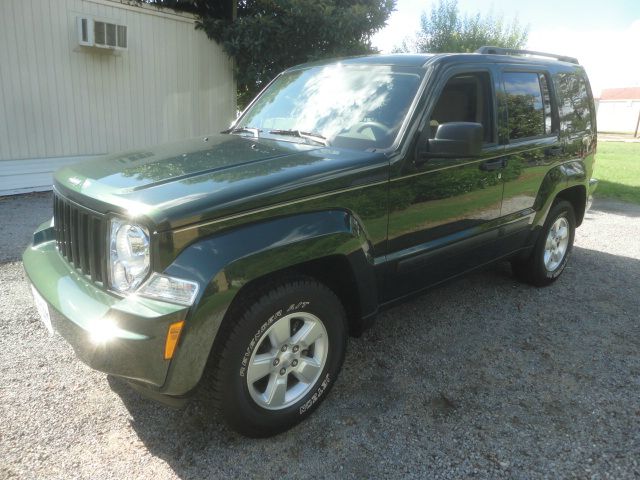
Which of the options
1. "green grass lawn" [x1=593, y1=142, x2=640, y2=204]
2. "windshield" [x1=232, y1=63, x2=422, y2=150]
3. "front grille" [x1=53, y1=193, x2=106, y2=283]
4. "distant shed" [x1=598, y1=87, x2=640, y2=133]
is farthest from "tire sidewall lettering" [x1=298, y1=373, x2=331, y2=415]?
"distant shed" [x1=598, y1=87, x2=640, y2=133]

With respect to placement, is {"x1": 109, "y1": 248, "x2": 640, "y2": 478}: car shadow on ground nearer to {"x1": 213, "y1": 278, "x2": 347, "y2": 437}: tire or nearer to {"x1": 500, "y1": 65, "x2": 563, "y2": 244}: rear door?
{"x1": 213, "y1": 278, "x2": 347, "y2": 437}: tire

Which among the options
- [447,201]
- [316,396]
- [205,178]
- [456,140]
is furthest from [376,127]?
[316,396]

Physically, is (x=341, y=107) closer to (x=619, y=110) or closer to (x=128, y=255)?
(x=128, y=255)

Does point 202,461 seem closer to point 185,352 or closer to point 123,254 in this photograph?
point 185,352

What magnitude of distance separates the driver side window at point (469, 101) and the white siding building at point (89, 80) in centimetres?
653

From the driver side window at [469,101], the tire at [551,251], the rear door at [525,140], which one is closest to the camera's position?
the driver side window at [469,101]

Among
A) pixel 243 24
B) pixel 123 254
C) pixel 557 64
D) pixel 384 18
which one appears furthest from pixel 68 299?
pixel 384 18

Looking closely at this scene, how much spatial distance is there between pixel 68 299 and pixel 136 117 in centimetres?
730

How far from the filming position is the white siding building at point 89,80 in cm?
739

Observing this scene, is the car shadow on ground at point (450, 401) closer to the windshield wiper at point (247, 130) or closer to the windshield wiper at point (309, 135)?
the windshield wiper at point (309, 135)

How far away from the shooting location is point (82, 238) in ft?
7.89

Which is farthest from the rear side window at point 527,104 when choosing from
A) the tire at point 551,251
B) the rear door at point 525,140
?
the tire at point 551,251

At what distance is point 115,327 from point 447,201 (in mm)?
2098

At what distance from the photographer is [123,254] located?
2.16 metres
